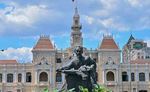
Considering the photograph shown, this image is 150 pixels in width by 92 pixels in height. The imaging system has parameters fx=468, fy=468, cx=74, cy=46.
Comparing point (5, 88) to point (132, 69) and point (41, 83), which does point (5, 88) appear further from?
point (132, 69)

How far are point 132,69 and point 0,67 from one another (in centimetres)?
2398

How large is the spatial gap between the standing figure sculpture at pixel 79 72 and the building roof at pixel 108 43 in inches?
2528

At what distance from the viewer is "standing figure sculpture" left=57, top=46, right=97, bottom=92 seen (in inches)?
803

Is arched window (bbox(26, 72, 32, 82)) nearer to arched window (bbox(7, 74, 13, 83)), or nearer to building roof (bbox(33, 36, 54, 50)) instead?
arched window (bbox(7, 74, 13, 83))

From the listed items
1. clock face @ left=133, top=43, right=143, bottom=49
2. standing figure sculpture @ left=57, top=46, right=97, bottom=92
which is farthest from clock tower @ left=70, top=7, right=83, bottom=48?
standing figure sculpture @ left=57, top=46, right=97, bottom=92

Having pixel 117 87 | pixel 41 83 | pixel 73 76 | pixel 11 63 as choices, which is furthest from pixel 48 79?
pixel 73 76

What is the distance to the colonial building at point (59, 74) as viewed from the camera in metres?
83.6

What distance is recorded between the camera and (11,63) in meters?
84.7

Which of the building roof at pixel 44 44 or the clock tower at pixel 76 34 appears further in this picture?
the clock tower at pixel 76 34

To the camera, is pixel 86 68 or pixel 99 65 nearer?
pixel 86 68

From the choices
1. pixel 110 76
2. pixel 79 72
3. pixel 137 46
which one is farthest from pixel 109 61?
pixel 79 72

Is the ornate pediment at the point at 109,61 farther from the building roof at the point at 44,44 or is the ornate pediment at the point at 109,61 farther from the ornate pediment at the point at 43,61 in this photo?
the ornate pediment at the point at 43,61

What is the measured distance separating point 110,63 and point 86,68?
63.6 metres

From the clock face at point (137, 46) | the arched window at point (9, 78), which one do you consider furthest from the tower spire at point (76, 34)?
the clock face at point (137, 46)
